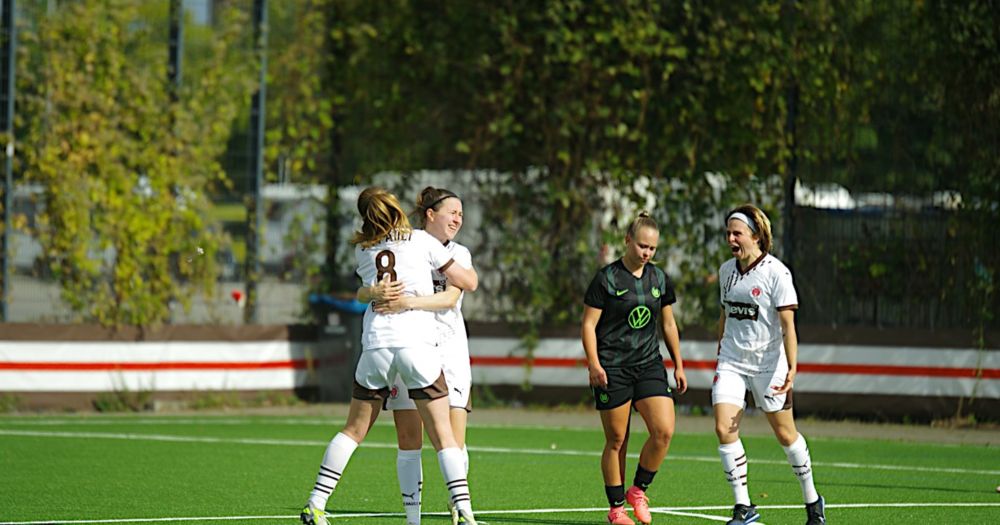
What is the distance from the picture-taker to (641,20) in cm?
1888

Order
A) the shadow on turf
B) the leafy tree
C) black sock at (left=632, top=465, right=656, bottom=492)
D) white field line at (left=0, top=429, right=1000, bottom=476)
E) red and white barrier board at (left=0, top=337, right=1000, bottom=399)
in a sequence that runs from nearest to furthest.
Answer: black sock at (left=632, top=465, right=656, bottom=492) < the shadow on turf < white field line at (left=0, top=429, right=1000, bottom=476) < red and white barrier board at (left=0, top=337, right=1000, bottom=399) < the leafy tree

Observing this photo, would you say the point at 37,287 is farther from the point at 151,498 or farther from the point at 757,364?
the point at 757,364

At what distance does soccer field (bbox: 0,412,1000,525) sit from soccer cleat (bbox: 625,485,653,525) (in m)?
0.23

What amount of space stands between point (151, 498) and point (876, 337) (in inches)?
394

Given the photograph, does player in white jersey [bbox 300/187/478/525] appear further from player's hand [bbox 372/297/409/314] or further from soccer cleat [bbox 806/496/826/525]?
soccer cleat [bbox 806/496/826/525]

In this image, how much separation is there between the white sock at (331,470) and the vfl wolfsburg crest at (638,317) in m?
2.26

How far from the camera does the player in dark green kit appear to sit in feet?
31.8

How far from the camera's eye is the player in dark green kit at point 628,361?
9.69 meters

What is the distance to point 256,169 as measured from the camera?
65.4 feet

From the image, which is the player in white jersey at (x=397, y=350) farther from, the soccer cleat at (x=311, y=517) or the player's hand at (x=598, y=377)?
the player's hand at (x=598, y=377)

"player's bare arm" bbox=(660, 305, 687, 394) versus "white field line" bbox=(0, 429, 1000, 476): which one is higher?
"player's bare arm" bbox=(660, 305, 687, 394)

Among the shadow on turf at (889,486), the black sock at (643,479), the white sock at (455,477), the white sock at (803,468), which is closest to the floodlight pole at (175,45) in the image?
the shadow on turf at (889,486)

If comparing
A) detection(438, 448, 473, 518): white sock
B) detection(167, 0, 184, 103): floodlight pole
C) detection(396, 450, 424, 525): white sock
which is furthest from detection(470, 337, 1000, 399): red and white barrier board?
detection(438, 448, 473, 518): white sock

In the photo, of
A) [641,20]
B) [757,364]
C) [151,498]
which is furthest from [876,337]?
[151,498]
